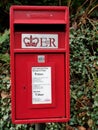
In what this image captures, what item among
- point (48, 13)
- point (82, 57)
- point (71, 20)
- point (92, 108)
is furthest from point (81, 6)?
point (48, 13)

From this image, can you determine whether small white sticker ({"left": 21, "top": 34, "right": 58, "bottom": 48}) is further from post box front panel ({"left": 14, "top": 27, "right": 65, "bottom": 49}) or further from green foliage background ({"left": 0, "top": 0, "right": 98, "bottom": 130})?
green foliage background ({"left": 0, "top": 0, "right": 98, "bottom": 130})

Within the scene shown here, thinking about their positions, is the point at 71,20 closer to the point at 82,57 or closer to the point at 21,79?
the point at 82,57

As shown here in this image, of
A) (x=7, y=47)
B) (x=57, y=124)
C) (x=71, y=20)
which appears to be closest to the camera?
(x=57, y=124)

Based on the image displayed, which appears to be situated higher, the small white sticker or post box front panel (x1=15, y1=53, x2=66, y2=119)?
the small white sticker

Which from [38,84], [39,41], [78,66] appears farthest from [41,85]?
[78,66]

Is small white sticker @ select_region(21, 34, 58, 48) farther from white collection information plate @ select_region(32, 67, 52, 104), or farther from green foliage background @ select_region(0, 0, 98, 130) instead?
green foliage background @ select_region(0, 0, 98, 130)

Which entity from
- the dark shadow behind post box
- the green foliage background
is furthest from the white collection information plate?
the green foliage background

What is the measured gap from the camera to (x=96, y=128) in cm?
476

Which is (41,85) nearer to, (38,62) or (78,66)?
(38,62)

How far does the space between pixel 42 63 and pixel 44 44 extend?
0.17m

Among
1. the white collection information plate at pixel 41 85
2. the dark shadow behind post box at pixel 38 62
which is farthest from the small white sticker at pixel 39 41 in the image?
the white collection information plate at pixel 41 85

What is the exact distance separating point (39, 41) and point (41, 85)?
39cm

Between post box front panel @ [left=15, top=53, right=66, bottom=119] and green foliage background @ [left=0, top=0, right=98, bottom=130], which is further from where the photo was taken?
green foliage background @ [left=0, top=0, right=98, bottom=130]

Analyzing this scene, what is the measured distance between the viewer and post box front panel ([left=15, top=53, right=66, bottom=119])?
3365 millimetres
